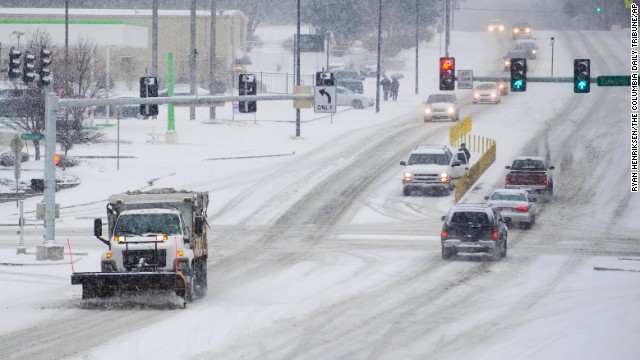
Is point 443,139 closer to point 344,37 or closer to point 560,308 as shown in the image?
point 560,308

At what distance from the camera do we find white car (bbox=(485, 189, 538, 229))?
138 ft

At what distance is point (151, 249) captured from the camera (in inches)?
998

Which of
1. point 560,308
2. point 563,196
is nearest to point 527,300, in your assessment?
point 560,308

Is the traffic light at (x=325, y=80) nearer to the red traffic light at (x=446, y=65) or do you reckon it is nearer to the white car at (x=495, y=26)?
the red traffic light at (x=446, y=65)

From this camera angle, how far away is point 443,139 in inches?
2512

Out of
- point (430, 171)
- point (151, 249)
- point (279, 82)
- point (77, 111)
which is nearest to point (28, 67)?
point (151, 249)

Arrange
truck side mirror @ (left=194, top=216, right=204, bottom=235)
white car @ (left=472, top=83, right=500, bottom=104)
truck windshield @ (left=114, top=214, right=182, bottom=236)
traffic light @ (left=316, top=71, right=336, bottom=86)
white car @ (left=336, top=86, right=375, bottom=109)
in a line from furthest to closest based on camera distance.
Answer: white car @ (left=336, top=86, right=375, bottom=109) → white car @ (left=472, top=83, right=500, bottom=104) → traffic light @ (left=316, top=71, right=336, bottom=86) → truck side mirror @ (left=194, top=216, right=204, bottom=235) → truck windshield @ (left=114, top=214, right=182, bottom=236)

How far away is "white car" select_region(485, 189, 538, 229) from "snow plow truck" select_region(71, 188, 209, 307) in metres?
17.6

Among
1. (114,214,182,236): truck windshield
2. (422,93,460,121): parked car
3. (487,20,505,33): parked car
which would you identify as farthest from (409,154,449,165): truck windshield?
(487,20,505,33): parked car

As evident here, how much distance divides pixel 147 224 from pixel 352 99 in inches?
2303

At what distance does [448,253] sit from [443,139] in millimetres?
29881

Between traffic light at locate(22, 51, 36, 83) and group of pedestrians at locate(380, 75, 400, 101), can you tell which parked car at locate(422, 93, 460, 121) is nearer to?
group of pedestrians at locate(380, 75, 400, 101)

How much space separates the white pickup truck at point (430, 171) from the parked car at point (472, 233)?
46.8ft

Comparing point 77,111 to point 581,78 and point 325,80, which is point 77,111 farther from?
point 581,78
